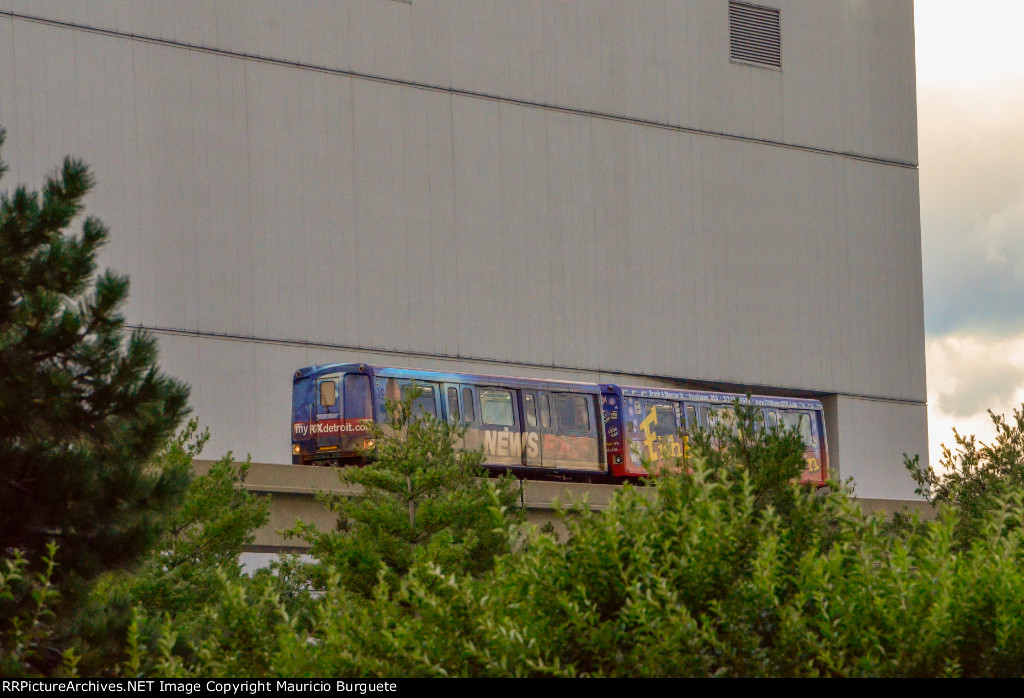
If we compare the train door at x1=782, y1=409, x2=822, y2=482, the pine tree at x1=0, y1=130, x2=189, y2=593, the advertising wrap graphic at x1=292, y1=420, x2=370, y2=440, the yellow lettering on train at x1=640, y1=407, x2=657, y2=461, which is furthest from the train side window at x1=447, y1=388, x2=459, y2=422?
the pine tree at x1=0, y1=130, x2=189, y2=593

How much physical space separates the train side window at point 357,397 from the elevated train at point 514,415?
21 millimetres

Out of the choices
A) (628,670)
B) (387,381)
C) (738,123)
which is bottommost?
(628,670)

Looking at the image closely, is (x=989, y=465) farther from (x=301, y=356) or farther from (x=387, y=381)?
(x=301, y=356)

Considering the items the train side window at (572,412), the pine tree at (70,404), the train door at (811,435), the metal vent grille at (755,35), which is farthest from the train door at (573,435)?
the pine tree at (70,404)

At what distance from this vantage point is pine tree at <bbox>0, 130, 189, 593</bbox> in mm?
14102

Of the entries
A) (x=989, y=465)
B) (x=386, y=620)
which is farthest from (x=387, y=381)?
(x=386, y=620)

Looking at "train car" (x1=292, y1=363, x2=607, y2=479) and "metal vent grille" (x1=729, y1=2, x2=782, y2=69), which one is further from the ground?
"metal vent grille" (x1=729, y1=2, x2=782, y2=69)

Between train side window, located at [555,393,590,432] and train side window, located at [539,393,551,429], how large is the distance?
0.24m

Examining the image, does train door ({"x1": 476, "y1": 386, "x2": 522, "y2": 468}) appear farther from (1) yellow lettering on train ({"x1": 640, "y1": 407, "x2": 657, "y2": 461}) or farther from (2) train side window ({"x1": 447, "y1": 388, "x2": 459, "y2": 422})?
(1) yellow lettering on train ({"x1": 640, "y1": 407, "x2": 657, "y2": 461})

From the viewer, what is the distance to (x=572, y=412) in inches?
1355

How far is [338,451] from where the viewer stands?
3161cm

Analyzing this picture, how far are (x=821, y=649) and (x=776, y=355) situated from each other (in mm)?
37936

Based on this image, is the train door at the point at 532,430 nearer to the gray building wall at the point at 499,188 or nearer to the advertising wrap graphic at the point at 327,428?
the advertising wrap graphic at the point at 327,428

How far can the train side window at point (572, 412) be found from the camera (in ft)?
112
